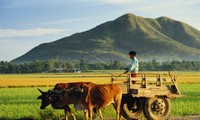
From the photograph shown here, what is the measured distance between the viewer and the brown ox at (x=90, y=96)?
613 inches

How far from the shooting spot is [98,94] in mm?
15805

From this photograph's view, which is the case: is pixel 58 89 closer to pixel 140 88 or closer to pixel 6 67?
pixel 140 88

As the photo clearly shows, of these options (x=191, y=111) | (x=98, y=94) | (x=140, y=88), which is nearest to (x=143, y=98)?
(x=140, y=88)

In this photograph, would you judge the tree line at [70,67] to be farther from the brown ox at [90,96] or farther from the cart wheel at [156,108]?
the brown ox at [90,96]

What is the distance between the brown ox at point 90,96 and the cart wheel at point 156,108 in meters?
2.04

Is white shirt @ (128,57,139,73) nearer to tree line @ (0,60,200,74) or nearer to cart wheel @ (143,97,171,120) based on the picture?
cart wheel @ (143,97,171,120)

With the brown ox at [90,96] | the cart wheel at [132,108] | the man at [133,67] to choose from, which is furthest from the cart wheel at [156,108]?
the brown ox at [90,96]

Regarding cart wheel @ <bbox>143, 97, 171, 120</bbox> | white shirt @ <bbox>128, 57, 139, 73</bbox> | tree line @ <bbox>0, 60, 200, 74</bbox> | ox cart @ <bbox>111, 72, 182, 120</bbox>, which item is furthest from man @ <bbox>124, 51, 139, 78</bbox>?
tree line @ <bbox>0, 60, 200, 74</bbox>

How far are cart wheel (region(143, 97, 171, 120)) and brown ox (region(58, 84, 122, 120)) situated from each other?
6.69 feet

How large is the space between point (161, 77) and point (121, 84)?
1.88m

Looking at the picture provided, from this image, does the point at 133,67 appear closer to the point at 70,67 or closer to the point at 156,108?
the point at 156,108

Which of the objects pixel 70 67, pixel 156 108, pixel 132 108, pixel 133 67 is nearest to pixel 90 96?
pixel 133 67

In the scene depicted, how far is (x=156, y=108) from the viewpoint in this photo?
18078mm

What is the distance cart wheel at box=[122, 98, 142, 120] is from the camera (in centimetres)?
1817
